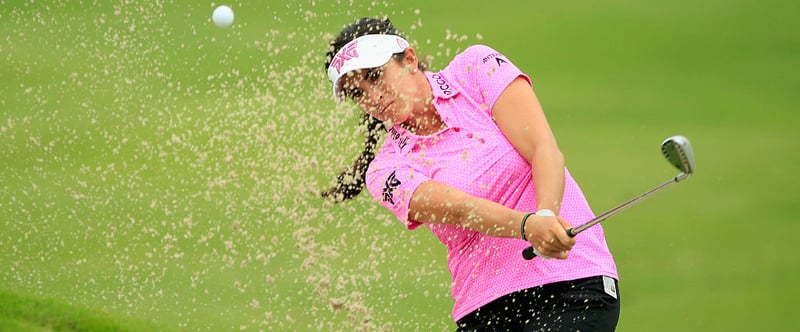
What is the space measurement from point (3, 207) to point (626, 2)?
127 inches

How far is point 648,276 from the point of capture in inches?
156

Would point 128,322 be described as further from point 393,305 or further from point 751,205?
point 751,205

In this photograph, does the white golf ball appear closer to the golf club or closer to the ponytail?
the ponytail

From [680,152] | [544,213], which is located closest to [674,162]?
[680,152]

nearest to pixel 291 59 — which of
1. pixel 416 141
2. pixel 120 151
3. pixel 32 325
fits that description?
pixel 120 151

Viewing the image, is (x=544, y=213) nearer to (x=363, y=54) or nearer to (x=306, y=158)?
(x=363, y=54)

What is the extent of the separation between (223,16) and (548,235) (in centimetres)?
343

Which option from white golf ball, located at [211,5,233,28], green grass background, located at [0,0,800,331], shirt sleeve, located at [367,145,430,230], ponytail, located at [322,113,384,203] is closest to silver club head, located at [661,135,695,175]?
shirt sleeve, located at [367,145,430,230]

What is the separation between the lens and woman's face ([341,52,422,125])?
2186 millimetres

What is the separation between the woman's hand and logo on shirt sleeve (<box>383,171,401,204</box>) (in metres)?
0.30

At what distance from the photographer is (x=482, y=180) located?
6.97ft

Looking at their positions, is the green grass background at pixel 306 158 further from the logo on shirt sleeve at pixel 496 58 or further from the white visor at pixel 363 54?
the logo on shirt sleeve at pixel 496 58

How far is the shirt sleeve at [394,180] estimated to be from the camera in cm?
214

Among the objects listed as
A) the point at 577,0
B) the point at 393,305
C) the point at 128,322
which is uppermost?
the point at 577,0
